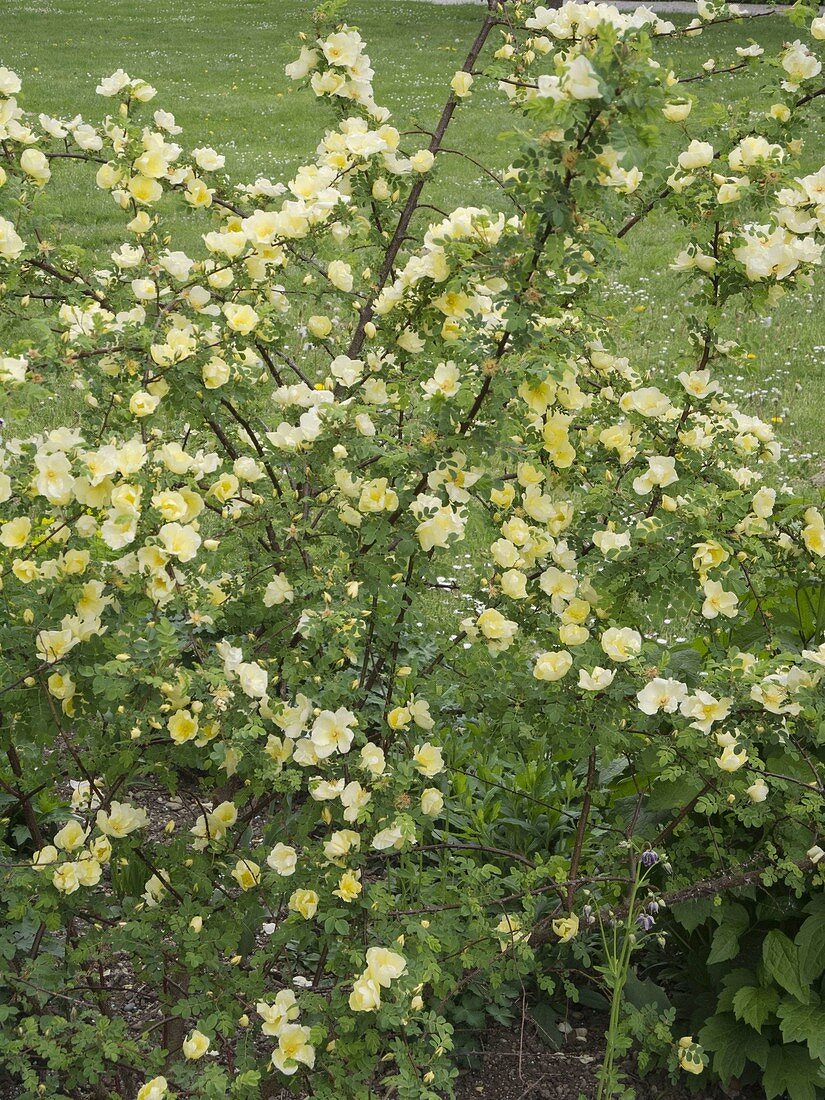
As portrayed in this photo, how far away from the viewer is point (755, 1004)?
2.42 meters

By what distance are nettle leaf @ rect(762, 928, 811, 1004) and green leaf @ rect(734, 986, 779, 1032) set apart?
0.13 feet

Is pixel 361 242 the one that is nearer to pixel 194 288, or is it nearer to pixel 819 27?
pixel 194 288

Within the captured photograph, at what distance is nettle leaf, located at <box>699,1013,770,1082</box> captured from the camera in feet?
8.05

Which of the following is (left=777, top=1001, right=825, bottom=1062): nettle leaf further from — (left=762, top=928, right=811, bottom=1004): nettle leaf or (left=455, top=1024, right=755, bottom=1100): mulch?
(left=455, top=1024, right=755, bottom=1100): mulch

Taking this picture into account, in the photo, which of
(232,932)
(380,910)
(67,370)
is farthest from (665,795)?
(67,370)

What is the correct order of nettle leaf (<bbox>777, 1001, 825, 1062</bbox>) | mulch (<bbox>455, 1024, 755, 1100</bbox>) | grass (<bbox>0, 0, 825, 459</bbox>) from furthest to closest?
grass (<bbox>0, 0, 825, 459</bbox>) < mulch (<bbox>455, 1024, 755, 1100</bbox>) < nettle leaf (<bbox>777, 1001, 825, 1062</bbox>)

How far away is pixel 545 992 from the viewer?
9.02 ft

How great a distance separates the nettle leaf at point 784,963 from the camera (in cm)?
237

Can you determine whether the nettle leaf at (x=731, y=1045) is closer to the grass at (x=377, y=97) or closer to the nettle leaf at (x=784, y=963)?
the nettle leaf at (x=784, y=963)

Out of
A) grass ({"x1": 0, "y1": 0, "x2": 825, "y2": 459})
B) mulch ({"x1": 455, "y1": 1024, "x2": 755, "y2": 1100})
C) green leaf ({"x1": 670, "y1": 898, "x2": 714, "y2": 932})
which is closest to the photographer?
green leaf ({"x1": 670, "y1": 898, "x2": 714, "y2": 932})

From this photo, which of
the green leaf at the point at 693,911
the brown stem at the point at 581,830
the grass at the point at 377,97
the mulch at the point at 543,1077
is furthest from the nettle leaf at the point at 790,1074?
the grass at the point at 377,97

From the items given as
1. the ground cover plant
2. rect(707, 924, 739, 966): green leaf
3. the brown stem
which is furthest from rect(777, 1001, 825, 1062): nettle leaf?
the brown stem

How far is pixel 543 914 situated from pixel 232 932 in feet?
2.72

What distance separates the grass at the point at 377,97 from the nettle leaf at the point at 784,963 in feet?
3.92
